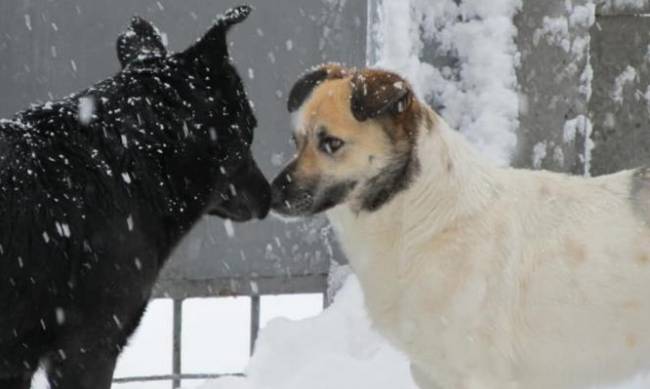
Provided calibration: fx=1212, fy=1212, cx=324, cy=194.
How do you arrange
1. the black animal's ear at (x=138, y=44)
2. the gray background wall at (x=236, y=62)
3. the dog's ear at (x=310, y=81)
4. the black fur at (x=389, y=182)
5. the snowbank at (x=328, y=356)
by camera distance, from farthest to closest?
the gray background wall at (x=236, y=62) < the snowbank at (x=328, y=356) < the black animal's ear at (x=138, y=44) < the dog's ear at (x=310, y=81) < the black fur at (x=389, y=182)

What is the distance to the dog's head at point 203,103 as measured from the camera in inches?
180

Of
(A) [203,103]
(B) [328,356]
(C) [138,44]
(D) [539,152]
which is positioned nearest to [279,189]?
(A) [203,103]

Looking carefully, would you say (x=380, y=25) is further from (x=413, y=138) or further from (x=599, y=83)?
(x=413, y=138)

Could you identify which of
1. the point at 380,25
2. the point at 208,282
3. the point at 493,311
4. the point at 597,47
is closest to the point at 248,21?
the point at 380,25

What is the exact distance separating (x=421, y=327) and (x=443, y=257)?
24 centimetres

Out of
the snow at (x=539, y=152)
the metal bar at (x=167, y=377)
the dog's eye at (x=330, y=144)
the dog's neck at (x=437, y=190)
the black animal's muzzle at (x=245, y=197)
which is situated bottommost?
the metal bar at (x=167, y=377)

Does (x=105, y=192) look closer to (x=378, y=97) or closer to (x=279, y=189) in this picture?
(x=279, y=189)

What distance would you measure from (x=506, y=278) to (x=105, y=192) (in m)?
1.46

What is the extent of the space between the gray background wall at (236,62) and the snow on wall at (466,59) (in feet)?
1.51

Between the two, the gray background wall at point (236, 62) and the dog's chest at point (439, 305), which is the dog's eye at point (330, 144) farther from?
the gray background wall at point (236, 62)

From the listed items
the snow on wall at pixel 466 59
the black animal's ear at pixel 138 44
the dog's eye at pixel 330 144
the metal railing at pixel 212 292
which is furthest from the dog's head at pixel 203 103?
the metal railing at pixel 212 292

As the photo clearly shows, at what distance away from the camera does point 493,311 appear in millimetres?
3982

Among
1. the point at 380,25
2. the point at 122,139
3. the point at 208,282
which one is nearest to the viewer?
the point at 122,139

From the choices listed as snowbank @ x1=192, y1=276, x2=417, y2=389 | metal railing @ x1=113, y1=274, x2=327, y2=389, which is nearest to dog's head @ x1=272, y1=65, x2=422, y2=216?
snowbank @ x1=192, y1=276, x2=417, y2=389
